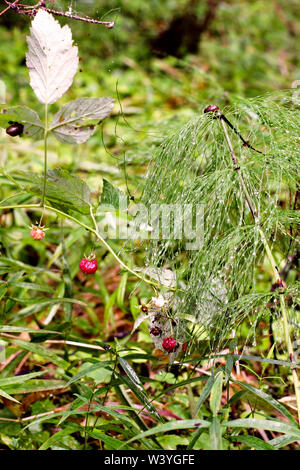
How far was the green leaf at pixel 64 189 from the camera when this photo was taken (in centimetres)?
90

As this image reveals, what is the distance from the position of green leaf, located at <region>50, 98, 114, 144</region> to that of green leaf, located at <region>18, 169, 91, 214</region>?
0.24ft

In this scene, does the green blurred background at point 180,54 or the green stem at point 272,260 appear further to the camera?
the green blurred background at point 180,54

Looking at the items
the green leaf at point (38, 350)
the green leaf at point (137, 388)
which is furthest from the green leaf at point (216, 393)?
the green leaf at point (38, 350)

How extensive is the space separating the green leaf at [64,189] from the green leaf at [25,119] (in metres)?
0.08

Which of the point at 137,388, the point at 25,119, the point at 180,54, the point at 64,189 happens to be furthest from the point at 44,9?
the point at 180,54

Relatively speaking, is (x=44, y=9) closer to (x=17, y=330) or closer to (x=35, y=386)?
(x=17, y=330)

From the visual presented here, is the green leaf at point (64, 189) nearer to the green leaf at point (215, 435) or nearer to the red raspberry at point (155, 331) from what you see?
the red raspberry at point (155, 331)

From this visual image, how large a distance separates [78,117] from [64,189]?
0.15 metres

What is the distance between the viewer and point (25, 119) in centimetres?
83

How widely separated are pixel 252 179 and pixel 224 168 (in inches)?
2.6

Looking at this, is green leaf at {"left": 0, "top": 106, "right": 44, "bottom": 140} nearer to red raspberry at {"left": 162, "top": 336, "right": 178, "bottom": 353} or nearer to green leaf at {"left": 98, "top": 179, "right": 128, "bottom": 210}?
green leaf at {"left": 98, "top": 179, "right": 128, "bottom": 210}

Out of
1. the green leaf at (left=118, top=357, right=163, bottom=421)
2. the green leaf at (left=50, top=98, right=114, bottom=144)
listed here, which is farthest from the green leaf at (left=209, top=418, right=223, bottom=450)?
the green leaf at (left=50, top=98, right=114, bottom=144)
